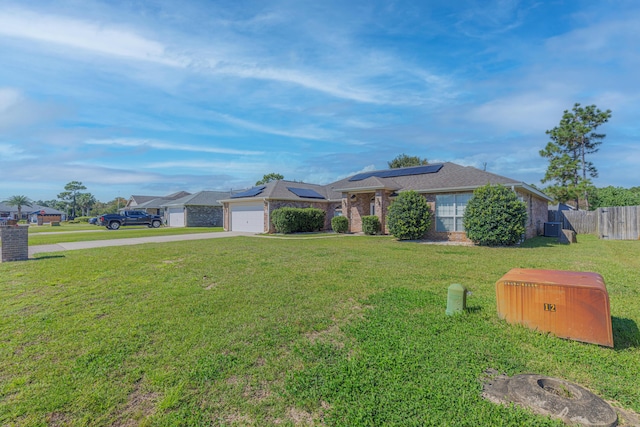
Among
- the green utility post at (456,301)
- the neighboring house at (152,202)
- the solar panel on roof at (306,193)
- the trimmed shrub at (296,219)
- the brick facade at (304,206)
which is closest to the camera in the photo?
the green utility post at (456,301)

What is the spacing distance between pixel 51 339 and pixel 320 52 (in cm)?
1252

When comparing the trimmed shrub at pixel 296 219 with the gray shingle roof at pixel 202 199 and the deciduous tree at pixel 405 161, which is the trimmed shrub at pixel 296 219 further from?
the deciduous tree at pixel 405 161

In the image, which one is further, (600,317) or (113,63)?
(113,63)

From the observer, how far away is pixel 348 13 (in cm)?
1012

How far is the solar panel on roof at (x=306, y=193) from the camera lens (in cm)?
2306

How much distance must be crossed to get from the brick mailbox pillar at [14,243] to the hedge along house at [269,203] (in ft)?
42.8

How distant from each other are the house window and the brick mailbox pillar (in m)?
16.6

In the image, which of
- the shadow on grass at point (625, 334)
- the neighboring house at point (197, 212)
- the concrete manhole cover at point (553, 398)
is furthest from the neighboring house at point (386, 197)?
the concrete manhole cover at point (553, 398)

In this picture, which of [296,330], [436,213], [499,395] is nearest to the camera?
[499,395]

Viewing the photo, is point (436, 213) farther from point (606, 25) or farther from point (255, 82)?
point (255, 82)

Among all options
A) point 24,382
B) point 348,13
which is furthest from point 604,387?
point 348,13

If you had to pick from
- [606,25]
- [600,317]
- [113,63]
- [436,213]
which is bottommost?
[600,317]

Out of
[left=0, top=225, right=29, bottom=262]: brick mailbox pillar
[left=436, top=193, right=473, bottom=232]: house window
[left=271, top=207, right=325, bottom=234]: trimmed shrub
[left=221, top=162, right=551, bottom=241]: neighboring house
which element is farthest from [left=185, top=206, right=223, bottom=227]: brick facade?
[left=436, top=193, right=473, bottom=232]: house window

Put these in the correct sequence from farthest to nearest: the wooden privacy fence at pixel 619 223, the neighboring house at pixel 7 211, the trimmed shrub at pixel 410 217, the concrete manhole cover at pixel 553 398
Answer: the neighboring house at pixel 7 211 < the wooden privacy fence at pixel 619 223 < the trimmed shrub at pixel 410 217 < the concrete manhole cover at pixel 553 398
